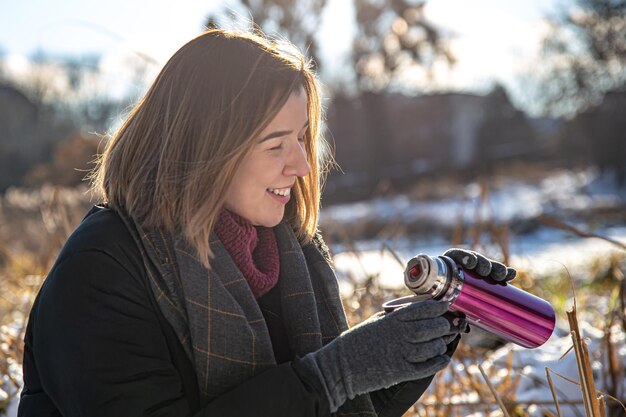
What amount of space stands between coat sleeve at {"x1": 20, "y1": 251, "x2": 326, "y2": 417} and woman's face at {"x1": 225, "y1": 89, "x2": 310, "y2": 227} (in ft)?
1.00

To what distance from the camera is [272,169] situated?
1.66 meters

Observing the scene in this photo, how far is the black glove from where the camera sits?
1.62m

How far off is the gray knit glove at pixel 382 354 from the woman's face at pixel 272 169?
36 cm

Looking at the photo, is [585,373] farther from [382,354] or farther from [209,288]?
[209,288]

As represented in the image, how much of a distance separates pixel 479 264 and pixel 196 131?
0.68m

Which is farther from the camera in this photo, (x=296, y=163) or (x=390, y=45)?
(x=390, y=45)

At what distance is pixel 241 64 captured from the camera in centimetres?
165

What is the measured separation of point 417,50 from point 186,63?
19.5 metres

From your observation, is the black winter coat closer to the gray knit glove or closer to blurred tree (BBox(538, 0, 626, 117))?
the gray knit glove

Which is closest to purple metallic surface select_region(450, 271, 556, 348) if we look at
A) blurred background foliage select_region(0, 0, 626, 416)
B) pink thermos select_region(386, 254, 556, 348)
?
pink thermos select_region(386, 254, 556, 348)

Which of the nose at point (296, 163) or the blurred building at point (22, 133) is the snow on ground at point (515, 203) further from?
the blurred building at point (22, 133)

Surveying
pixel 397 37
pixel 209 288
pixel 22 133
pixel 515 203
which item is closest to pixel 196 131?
pixel 209 288

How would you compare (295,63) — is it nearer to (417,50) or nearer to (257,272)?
(257,272)

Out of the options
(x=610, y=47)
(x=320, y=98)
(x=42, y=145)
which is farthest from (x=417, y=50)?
(x=320, y=98)
